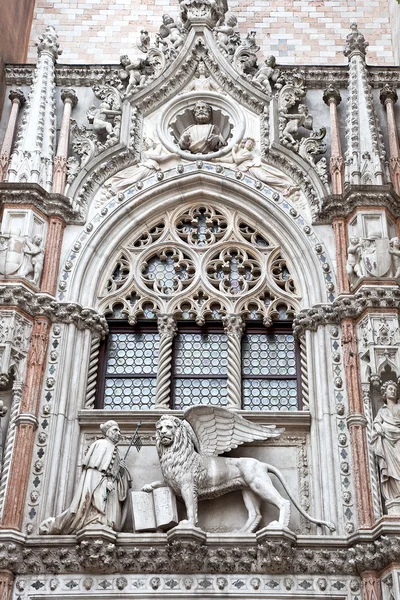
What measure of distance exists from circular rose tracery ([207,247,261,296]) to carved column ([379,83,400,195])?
8.42 feet

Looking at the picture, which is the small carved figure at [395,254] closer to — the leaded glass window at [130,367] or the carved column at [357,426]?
the carved column at [357,426]

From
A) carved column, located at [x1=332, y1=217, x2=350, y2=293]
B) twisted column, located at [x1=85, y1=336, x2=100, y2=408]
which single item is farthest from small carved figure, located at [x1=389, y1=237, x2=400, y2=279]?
twisted column, located at [x1=85, y1=336, x2=100, y2=408]

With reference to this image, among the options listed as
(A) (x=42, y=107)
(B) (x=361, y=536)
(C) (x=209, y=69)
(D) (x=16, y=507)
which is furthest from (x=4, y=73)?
(B) (x=361, y=536)

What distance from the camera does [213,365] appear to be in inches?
545

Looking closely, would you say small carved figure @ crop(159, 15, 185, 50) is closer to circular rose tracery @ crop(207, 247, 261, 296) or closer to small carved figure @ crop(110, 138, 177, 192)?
small carved figure @ crop(110, 138, 177, 192)

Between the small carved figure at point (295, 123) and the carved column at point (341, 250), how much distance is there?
1871mm

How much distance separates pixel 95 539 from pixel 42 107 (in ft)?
24.4

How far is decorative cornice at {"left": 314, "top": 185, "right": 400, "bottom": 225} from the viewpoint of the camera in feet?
46.1

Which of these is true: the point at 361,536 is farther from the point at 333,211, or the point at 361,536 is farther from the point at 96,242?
the point at 96,242

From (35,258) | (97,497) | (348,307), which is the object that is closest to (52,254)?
(35,258)

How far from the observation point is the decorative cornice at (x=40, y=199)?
1422 cm

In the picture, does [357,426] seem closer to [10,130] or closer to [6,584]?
[6,584]

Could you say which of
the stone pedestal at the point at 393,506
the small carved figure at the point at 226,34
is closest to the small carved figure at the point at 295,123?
the small carved figure at the point at 226,34

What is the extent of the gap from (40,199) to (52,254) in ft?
2.99
